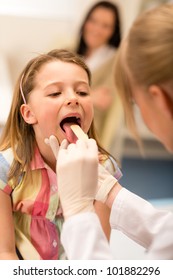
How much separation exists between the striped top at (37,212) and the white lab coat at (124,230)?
85 mm

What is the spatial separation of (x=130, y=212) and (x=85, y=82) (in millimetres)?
194

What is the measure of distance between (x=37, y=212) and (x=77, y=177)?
126 mm

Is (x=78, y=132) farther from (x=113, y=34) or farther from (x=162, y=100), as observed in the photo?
(x=113, y=34)

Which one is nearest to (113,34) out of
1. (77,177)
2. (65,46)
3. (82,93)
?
(65,46)

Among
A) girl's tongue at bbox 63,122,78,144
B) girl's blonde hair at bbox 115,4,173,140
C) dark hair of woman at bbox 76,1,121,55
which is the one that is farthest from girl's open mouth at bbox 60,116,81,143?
dark hair of woman at bbox 76,1,121,55

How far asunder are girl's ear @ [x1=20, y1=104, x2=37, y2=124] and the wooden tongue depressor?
0.20ft

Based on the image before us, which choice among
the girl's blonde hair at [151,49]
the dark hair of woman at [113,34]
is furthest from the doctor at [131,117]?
the dark hair of woman at [113,34]

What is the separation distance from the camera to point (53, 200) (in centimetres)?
63

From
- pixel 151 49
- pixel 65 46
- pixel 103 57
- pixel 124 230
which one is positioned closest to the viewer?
pixel 151 49

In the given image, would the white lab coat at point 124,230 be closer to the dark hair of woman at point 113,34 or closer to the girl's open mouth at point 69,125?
the girl's open mouth at point 69,125

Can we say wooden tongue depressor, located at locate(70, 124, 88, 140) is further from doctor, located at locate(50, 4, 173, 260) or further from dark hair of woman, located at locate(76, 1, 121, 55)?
dark hair of woman, located at locate(76, 1, 121, 55)

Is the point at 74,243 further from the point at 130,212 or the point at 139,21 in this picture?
the point at 139,21

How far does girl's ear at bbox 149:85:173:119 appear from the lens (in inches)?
20.7

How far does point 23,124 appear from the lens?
63cm
